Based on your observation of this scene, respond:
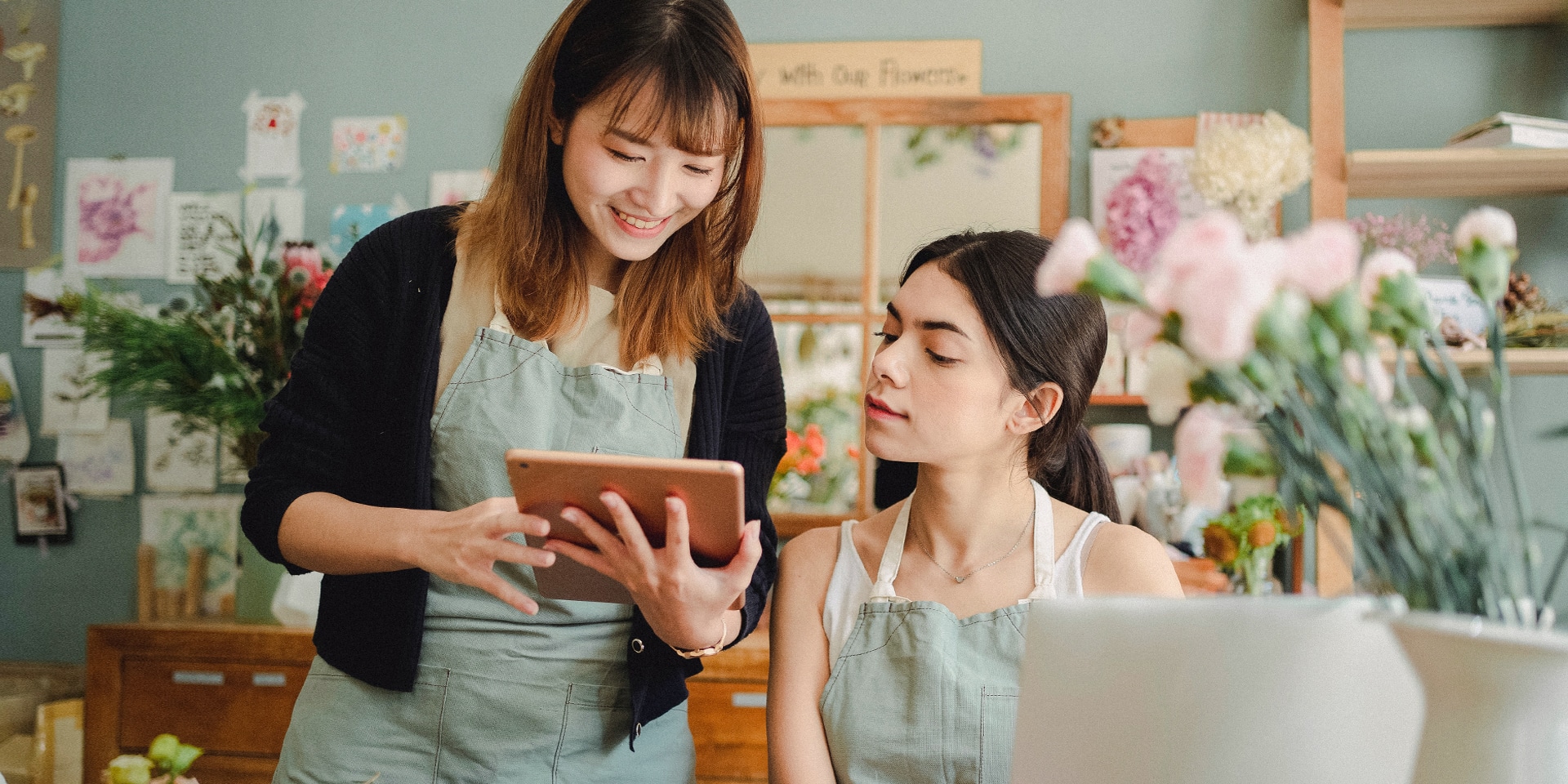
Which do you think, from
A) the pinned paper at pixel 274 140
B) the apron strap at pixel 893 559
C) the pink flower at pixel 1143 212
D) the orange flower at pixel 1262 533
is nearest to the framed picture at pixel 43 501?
the pinned paper at pixel 274 140

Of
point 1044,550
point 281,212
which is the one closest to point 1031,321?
point 1044,550

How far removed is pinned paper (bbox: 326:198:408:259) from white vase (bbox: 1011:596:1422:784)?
2530 mm

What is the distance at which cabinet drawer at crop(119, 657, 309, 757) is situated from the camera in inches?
90.7

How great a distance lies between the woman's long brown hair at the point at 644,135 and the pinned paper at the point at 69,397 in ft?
7.08

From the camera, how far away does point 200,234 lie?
287cm

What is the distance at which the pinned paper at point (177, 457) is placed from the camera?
282 centimetres

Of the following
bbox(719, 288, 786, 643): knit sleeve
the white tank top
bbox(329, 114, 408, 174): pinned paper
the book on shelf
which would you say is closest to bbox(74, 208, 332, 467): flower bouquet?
bbox(329, 114, 408, 174): pinned paper

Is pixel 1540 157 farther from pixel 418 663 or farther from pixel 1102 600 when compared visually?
pixel 418 663

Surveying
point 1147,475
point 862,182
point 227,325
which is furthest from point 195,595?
point 1147,475

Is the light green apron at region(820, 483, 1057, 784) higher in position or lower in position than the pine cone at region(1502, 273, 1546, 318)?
lower

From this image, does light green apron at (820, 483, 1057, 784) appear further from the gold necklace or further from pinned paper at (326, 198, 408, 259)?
pinned paper at (326, 198, 408, 259)

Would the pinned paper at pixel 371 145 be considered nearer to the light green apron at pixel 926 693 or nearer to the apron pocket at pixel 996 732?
the light green apron at pixel 926 693

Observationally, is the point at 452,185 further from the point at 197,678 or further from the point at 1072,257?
the point at 1072,257

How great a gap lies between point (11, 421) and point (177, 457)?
18.3 inches
